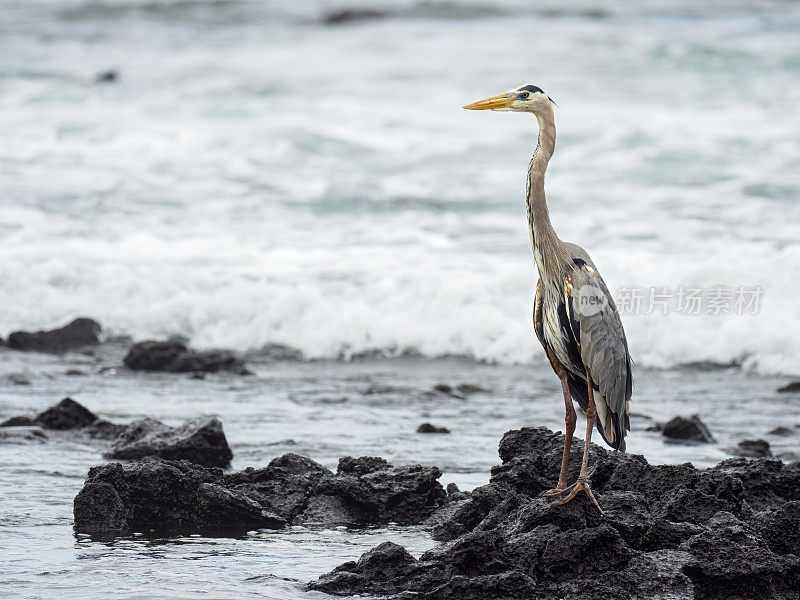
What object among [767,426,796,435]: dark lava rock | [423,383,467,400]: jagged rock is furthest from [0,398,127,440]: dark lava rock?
[767,426,796,435]: dark lava rock

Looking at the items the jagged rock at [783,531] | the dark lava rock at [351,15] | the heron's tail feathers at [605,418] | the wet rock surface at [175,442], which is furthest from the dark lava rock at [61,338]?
the dark lava rock at [351,15]

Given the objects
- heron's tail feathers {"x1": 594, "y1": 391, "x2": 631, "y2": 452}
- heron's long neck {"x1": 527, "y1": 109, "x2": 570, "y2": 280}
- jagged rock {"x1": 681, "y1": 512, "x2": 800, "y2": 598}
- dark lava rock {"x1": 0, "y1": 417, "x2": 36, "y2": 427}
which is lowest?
dark lava rock {"x1": 0, "y1": 417, "x2": 36, "y2": 427}

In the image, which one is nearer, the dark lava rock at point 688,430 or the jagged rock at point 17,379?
the dark lava rock at point 688,430

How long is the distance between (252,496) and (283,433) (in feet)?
5.75

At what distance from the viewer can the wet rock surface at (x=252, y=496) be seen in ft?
15.9

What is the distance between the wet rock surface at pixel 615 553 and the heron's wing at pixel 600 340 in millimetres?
377

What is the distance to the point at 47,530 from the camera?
15.6ft

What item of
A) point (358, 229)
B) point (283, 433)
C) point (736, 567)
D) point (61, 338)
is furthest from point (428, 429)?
point (358, 229)

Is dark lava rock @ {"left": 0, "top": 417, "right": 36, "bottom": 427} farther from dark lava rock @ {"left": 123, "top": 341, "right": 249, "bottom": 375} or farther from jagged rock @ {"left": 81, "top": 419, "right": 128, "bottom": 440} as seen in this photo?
dark lava rock @ {"left": 123, "top": 341, "right": 249, "bottom": 375}

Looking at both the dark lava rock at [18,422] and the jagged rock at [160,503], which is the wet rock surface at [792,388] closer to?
the jagged rock at [160,503]

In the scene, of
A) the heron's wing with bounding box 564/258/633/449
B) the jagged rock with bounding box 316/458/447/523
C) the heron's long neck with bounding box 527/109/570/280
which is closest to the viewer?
the heron's wing with bounding box 564/258/633/449

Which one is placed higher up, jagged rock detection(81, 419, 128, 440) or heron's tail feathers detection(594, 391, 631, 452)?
heron's tail feathers detection(594, 391, 631, 452)

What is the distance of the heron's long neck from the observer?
4.67 metres

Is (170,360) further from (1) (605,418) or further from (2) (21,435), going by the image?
(1) (605,418)
